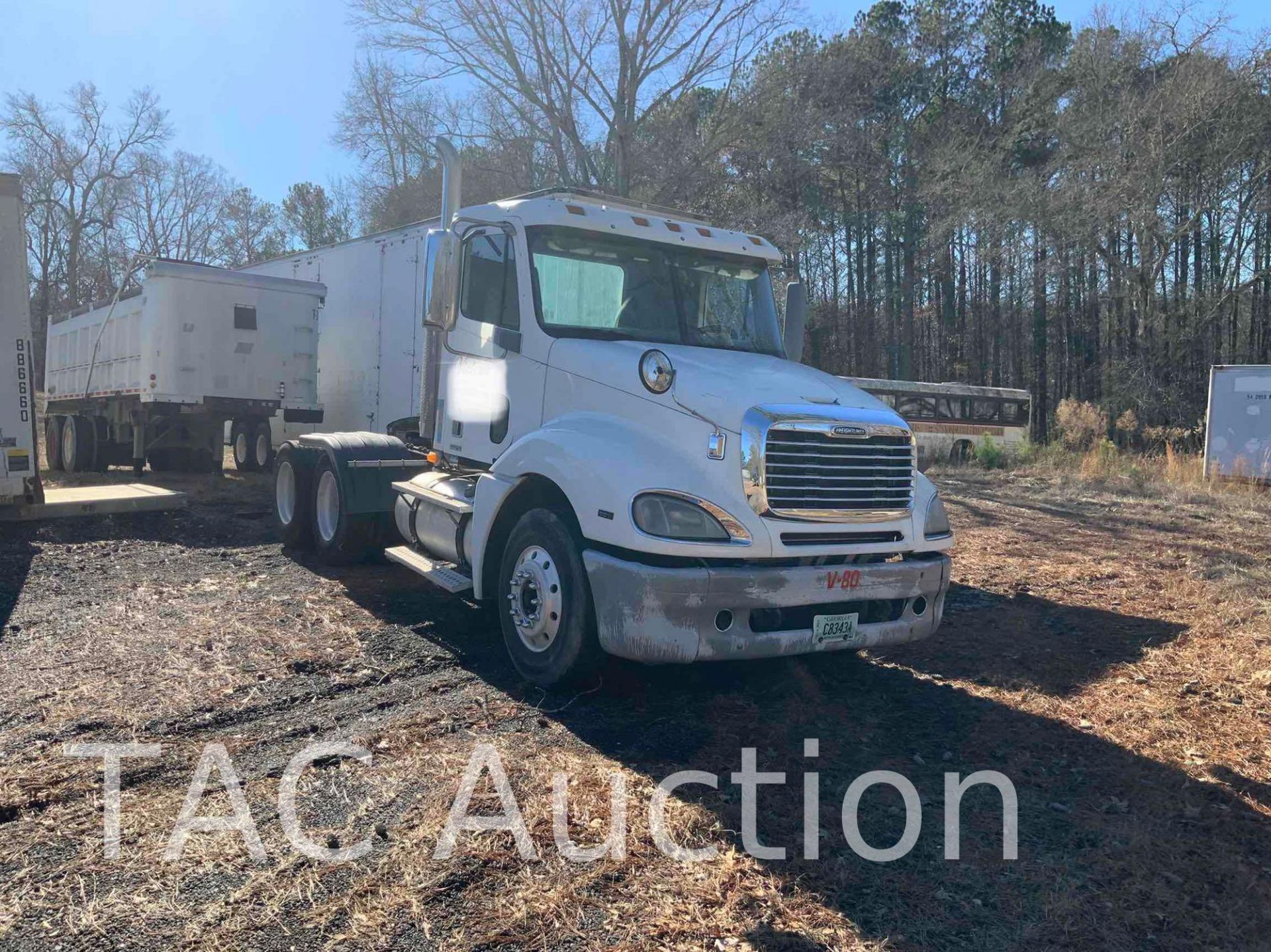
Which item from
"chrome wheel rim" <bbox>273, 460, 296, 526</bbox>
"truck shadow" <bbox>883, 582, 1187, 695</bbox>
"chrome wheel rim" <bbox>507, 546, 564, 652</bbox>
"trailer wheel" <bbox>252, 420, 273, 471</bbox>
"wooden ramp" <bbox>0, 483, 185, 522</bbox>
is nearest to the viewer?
"chrome wheel rim" <bbox>507, 546, 564, 652</bbox>

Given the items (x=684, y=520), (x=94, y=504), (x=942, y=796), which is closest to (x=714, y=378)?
(x=684, y=520)

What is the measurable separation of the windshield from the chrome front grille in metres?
1.41

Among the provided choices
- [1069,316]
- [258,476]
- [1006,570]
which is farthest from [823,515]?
[1069,316]

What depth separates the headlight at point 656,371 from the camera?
525 cm

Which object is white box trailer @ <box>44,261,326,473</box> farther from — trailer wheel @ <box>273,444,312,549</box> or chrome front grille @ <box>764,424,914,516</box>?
chrome front grille @ <box>764,424,914,516</box>

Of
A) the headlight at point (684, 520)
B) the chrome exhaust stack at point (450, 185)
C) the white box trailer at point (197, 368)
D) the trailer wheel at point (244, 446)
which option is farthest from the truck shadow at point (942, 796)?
the trailer wheel at point (244, 446)

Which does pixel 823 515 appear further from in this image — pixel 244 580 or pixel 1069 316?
pixel 1069 316

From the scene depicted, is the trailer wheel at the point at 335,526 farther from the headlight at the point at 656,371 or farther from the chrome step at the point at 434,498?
the headlight at the point at 656,371

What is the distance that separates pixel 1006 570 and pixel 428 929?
24.6ft

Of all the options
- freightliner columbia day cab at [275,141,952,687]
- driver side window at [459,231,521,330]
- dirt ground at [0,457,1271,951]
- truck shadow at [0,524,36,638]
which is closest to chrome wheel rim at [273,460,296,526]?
dirt ground at [0,457,1271,951]

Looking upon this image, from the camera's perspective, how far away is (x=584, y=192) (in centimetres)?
668

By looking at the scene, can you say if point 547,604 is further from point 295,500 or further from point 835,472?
point 295,500

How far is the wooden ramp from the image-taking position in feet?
33.6

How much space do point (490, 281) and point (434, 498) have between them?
1605 mm
